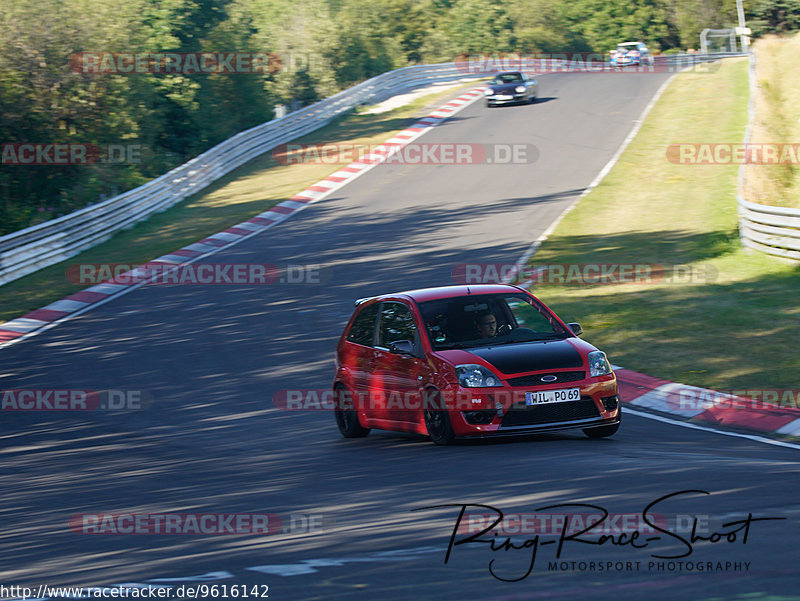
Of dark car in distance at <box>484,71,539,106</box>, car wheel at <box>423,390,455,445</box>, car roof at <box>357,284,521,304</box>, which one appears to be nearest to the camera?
car wheel at <box>423,390,455,445</box>

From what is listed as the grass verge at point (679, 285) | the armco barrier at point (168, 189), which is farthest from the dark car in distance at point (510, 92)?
the grass verge at point (679, 285)

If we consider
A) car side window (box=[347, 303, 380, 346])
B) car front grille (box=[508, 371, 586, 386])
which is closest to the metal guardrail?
car side window (box=[347, 303, 380, 346])

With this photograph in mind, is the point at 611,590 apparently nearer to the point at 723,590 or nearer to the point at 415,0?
the point at 723,590

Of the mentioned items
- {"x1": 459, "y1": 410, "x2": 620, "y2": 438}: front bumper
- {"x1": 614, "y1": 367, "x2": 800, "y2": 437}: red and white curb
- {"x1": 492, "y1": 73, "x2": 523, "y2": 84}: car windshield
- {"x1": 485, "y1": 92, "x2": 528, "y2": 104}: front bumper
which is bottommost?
{"x1": 614, "y1": 367, "x2": 800, "y2": 437}: red and white curb

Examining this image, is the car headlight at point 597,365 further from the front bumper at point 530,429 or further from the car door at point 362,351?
the car door at point 362,351

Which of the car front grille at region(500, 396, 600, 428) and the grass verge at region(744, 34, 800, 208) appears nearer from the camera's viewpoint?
the car front grille at region(500, 396, 600, 428)

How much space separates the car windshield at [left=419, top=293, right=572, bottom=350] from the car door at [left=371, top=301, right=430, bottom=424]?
22 centimetres

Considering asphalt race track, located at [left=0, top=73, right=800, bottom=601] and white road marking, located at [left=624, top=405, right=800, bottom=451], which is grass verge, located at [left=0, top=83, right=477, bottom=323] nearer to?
asphalt race track, located at [left=0, top=73, right=800, bottom=601]

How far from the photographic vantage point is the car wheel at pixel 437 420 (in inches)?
363

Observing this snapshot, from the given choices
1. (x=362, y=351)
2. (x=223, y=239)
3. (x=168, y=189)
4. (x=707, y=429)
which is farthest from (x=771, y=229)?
(x=168, y=189)

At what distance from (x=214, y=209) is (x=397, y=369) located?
2009 cm

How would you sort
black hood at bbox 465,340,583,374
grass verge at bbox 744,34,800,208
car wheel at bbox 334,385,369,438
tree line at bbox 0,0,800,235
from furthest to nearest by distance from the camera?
tree line at bbox 0,0,800,235 < grass verge at bbox 744,34,800,208 < car wheel at bbox 334,385,369,438 < black hood at bbox 465,340,583,374

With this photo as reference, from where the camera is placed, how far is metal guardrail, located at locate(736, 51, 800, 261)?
58.2ft

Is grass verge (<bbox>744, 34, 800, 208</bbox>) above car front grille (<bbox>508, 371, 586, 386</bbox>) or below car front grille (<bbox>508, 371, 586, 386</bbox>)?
above
